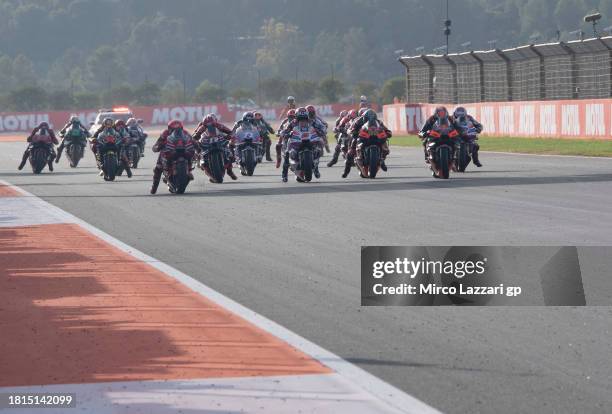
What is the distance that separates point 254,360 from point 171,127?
16417 millimetres

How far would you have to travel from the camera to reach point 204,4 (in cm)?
15888

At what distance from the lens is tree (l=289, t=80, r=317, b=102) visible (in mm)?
93625

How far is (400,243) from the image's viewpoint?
47.5ft

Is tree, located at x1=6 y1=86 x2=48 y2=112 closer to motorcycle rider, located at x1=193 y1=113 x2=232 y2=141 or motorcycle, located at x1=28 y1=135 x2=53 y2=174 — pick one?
motorcycle, located at x1=28 y1=135 x2=53 y2=174

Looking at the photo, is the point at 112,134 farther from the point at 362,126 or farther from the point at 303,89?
the point at 303,89

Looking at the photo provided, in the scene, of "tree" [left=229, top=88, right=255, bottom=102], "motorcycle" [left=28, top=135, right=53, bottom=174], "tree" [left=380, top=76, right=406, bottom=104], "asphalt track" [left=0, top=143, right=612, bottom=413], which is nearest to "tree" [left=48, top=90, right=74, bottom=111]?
"tree" [left=229, top=88, right=255, bottom=102]

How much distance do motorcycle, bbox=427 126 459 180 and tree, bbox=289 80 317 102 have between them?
67.7 m

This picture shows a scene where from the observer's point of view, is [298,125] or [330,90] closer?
[298,125]

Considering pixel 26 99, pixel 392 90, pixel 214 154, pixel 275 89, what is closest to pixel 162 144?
pixel 214 154

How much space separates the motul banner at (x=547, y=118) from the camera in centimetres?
3747

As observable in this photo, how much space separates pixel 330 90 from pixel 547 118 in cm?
4888

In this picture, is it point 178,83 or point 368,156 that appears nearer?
point 368,156

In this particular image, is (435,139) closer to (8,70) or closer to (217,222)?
(217,222)

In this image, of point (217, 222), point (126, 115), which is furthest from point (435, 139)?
point (126, 115)
